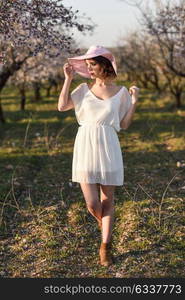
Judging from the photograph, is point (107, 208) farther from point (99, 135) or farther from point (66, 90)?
point (66, 90)

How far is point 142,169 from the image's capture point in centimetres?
1255

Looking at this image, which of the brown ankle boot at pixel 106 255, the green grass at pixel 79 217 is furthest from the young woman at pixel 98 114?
the green grass at pixel 79 217

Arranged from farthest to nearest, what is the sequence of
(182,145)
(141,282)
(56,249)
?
(182,145) → (56,249) → (141,282)

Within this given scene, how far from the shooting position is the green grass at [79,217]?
21.1 ft

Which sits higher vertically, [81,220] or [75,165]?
[75,165]

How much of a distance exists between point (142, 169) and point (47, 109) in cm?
1662

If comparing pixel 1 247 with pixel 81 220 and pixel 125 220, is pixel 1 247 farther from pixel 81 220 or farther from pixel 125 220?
pixel 125 220

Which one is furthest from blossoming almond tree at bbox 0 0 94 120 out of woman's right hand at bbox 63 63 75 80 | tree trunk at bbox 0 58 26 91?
tree trunk at bbox 0 58 26 91

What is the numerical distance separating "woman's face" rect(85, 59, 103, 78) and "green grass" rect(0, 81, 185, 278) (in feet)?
8.11

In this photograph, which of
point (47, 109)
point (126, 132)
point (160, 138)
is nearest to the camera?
point (160, 138)

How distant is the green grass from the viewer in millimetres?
6441

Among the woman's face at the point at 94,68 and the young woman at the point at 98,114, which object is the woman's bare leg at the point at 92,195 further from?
the woman's face at the point at 94,68

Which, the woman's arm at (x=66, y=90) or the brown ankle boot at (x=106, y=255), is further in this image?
the brown ankle boot at (x=106, y=255)

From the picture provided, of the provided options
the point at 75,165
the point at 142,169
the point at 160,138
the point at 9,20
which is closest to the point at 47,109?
the point at 160,138
